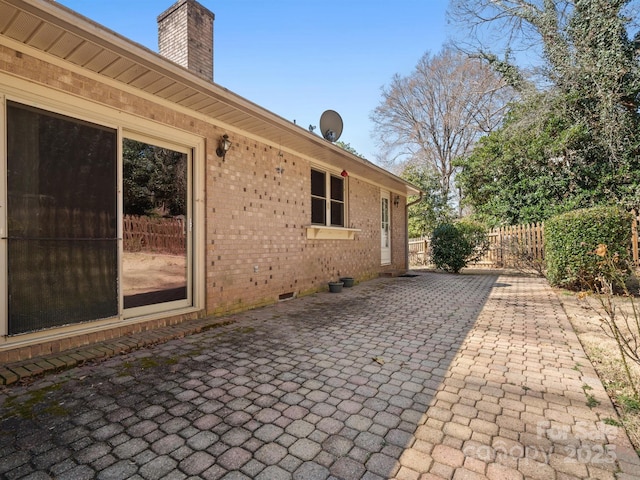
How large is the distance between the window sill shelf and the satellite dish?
7.65ft

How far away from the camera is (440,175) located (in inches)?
844

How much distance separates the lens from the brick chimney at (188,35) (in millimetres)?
6613

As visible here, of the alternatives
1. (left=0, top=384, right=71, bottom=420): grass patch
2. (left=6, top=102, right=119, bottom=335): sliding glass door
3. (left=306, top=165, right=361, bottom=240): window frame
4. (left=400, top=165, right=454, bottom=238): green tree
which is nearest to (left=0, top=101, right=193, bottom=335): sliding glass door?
(left=6, top=102, right=119, bottom=335): sliding glass door

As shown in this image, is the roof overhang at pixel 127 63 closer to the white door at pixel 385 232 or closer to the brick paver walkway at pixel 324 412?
the brick paver walkway at pixel 324 412

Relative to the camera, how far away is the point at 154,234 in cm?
418

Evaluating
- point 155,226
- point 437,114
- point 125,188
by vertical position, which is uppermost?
point 437,114

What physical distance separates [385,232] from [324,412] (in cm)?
897

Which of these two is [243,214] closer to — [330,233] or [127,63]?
[127,63]

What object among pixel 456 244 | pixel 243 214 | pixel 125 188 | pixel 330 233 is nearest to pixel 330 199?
pixel 330 233

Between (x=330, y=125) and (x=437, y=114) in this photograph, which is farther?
(x=437, y=114)

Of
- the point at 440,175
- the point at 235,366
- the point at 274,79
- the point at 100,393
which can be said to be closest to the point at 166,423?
the point at 100,393

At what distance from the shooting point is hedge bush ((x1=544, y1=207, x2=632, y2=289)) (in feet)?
20.5

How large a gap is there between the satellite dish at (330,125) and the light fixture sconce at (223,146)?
3.87 metres

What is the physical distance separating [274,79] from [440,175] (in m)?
15.0
